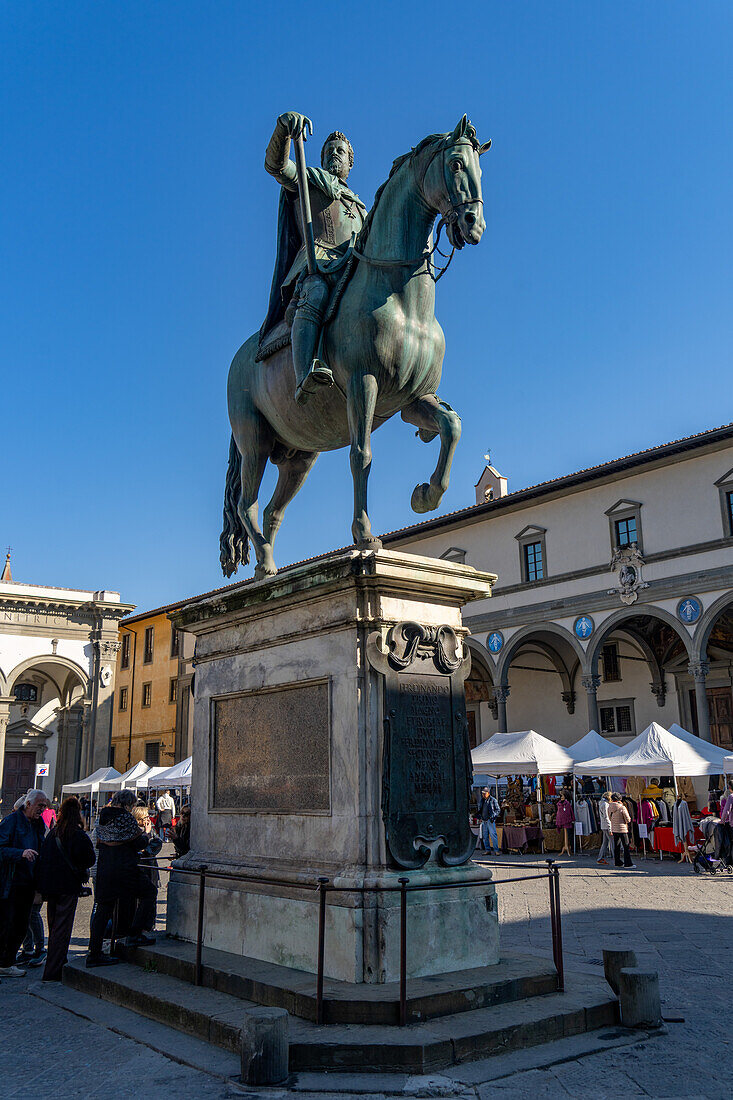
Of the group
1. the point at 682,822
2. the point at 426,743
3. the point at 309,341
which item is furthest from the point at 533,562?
the point at 426,743

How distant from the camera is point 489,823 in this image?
2183cm

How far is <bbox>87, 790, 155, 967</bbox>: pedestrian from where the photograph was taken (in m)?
6.36

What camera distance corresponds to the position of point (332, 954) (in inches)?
195

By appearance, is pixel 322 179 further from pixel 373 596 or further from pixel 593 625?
pixel 593 625

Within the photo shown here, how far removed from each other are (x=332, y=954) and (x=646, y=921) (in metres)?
6.45

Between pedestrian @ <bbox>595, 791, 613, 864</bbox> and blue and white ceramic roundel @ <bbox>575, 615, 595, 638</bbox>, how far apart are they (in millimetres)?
11388

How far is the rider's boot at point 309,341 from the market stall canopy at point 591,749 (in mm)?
17105

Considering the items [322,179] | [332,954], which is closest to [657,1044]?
[332,954]

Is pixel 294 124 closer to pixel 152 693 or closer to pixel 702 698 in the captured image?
pixel 702 698

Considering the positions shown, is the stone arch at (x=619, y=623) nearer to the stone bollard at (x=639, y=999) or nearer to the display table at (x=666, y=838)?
the display table at (x=666, y=838)

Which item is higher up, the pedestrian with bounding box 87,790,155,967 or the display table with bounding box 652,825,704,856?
the pedestrian with bounding box 87,790,155,967

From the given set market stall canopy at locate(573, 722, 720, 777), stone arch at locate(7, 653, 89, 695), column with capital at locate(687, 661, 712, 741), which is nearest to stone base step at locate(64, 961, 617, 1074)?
market stall canopy at locate(573, 722, 720, 777)

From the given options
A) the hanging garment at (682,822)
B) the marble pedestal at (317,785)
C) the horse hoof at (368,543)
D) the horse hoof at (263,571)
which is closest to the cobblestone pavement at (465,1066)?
the marble pedestal at (317,785)

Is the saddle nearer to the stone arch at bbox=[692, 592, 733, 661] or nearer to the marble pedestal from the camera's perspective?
the marble pedestal
